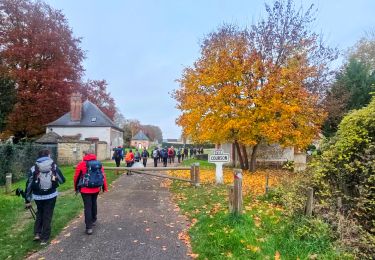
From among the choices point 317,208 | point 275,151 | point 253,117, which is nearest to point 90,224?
point 317,208

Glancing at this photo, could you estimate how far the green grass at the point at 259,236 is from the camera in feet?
19.5

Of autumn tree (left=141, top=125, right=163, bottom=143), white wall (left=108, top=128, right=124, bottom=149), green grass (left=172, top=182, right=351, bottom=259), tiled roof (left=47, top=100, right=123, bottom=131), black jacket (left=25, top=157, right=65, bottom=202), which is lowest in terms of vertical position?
green grass (left=172, top=182, right=351, bottom=259)

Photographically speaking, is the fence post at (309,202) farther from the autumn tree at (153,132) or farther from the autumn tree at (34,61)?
the autumn tree at (153,132)

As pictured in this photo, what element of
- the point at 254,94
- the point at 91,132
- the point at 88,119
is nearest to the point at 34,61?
the point at 88,119

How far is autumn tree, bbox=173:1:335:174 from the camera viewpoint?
19547mm

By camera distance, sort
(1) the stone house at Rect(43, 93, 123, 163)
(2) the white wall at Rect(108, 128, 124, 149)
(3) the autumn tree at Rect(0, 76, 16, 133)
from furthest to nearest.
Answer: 1. (2) the white wall at Rect(108, 128, 124, 149)
2. (1) the stone house at Rect(43, 93, 123, 163)
3. (3) the autumn tree at Rect(0, 76, 16, 133)

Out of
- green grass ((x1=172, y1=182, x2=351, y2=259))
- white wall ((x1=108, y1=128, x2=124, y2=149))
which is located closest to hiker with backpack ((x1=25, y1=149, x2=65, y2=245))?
green grass ((x1=172, y1=182, x2=351, y2=259))

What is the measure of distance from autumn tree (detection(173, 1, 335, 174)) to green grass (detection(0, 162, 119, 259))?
10527 mm

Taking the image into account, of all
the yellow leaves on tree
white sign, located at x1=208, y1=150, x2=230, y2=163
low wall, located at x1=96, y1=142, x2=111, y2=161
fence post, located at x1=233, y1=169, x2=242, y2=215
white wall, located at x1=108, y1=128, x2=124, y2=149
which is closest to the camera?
fence post, located at x1=233, y1=169, x2=242, y2=215

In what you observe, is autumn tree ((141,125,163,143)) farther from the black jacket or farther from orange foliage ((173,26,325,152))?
the black jacket

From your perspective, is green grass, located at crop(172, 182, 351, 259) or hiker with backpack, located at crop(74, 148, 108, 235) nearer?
green grass, located at crop(172, 182, 351, 259)

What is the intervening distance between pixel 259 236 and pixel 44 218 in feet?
13.8

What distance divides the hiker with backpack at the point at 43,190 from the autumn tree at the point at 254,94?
44.0 feet

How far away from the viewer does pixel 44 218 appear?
6949mm
